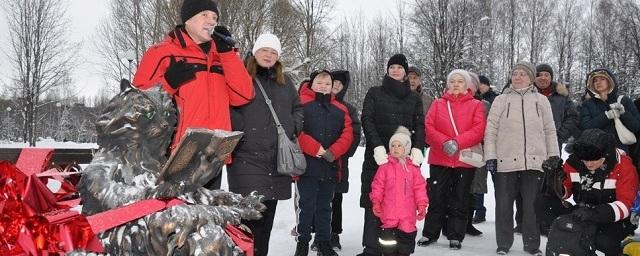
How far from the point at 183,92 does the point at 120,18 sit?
2233 centimetres

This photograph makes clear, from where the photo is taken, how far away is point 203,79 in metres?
2.68

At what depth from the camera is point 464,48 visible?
2745cm

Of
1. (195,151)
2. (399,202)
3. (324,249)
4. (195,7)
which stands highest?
(195,7)

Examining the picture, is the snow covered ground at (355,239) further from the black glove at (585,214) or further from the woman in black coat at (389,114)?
the black glove at (585,214)

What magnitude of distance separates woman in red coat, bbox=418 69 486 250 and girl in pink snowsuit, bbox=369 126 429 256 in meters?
0.85

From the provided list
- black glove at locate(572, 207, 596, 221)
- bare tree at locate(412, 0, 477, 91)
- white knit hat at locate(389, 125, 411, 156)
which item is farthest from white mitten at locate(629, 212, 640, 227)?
bare tree at locate(412, 0, 477, 91)

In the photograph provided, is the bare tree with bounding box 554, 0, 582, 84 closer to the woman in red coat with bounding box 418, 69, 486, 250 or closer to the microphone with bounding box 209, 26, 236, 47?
the woman in red coat with bounding box 418, 69, 486, 250

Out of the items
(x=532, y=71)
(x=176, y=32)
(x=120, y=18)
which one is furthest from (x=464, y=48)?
(x=176, y=32)

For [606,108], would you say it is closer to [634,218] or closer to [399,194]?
[634,218]

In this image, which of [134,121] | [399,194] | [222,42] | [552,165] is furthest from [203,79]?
[552,165]

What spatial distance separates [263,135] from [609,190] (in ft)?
9.02

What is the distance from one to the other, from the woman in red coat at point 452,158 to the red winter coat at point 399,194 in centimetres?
86

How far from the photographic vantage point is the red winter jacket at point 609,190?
4.10 meters

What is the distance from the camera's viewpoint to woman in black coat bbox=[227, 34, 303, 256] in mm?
3678
